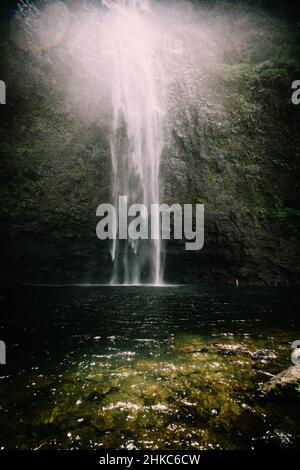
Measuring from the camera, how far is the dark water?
3.46m

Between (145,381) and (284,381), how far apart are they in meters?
2.21

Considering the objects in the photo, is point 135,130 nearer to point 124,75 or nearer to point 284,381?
point 124,75

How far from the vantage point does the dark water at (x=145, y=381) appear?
346 centimetres

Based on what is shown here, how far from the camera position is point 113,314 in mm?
9750

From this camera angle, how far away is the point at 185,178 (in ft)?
69.3

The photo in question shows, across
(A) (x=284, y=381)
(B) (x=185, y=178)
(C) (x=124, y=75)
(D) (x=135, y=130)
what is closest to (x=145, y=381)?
(A) (x=284, y=381)

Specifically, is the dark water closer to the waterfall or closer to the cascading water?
the waterfall

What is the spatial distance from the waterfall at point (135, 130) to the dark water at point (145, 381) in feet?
34.6

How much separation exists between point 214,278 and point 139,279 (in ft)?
17.2

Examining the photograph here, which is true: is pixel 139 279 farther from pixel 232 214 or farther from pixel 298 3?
pixel 298 3

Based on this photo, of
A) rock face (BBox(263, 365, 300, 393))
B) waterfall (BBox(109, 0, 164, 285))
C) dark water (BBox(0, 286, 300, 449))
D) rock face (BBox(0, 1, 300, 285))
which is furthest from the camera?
waterfall (BBox(109, 0, 164, 285))

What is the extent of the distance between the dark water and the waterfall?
34.6 feet

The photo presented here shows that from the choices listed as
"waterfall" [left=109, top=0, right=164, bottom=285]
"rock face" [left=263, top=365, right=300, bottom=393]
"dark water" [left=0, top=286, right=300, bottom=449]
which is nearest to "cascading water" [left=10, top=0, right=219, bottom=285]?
"waterfall" [left=109, top=0, right=164, bottom=285]
